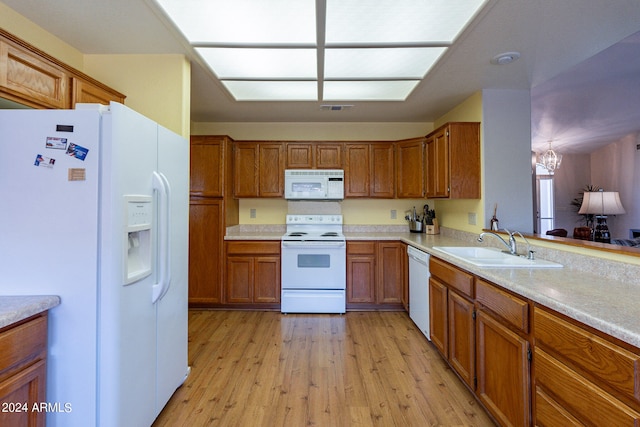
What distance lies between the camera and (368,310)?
3.43m

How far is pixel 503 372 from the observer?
1491 millimetres

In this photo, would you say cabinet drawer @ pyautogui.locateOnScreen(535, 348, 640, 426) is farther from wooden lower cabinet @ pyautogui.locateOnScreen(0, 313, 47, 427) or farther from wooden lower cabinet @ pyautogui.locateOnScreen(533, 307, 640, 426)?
wooden lower cabinet @ pyautogui.locateOnScreen(0, 313, 47, 427)

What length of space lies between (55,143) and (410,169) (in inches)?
130

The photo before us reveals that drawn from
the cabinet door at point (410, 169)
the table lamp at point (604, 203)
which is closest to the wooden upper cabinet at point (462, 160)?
the cabinet door at point (410, 169)

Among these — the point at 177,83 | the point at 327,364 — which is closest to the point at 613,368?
the point at 327,364

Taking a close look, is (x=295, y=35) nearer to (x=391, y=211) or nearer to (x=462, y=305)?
(x=462, y=305)

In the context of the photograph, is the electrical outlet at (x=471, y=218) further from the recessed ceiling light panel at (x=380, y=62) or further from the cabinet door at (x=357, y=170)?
the recessed ceiling light panel at (x=380, y=62)

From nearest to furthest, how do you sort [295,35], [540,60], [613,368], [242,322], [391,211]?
[613,368]
[295,35]
[540,60]
[242,322]
[391,211]

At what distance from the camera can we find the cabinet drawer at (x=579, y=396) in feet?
2.90

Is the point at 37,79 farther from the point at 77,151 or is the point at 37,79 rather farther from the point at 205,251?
the point at 205,251

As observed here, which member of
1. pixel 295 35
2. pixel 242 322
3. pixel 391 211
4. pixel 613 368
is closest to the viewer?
pixel 613 368

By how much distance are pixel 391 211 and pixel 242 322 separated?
238cm

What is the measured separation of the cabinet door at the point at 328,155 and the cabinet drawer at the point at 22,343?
298 cm

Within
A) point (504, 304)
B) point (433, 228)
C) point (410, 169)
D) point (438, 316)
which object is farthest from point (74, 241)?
point (433, 228)
